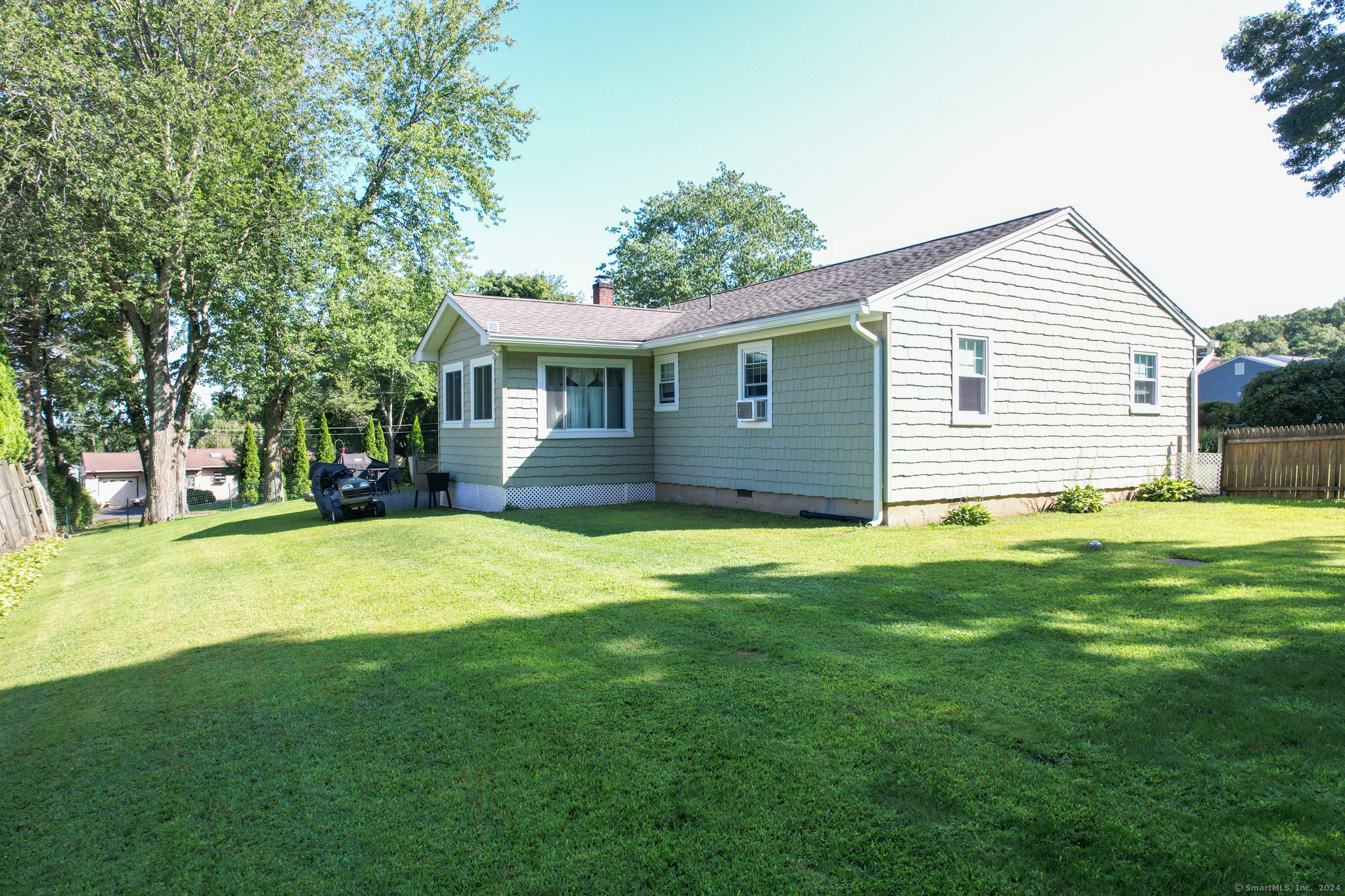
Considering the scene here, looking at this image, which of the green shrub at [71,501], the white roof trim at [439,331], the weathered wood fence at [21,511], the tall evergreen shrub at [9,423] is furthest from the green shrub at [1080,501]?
the green shrub at [71,501]

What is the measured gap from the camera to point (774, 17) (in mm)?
16172

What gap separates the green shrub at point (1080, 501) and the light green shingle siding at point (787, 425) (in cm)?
383

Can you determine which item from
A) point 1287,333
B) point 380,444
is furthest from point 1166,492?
point 1287,333

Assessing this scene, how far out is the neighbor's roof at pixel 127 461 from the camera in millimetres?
58469

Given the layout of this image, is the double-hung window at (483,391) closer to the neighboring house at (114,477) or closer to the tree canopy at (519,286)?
the tree canopy at (519,286)

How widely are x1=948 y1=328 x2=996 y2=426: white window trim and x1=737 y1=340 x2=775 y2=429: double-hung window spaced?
277 centimetres

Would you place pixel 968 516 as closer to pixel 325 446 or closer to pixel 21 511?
pixel 21 511

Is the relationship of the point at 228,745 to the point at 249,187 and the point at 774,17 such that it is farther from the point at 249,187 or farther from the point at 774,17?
the point at 249,187

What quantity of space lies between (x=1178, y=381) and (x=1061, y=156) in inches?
194

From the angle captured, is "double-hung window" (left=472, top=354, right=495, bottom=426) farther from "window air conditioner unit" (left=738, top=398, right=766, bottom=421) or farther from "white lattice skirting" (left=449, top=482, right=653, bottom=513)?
"window air conditioner unit" (left=738, top=398, right=766, bottom=421)

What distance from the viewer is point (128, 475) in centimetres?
5922

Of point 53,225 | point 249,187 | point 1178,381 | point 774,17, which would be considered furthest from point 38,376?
point 1178,381

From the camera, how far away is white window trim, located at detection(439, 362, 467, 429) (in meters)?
15.7

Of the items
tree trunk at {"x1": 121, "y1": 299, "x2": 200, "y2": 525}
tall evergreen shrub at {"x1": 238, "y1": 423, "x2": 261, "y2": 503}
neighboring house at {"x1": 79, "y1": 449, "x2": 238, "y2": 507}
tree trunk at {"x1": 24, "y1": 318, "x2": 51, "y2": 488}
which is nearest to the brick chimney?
tree trunk at {"x1": 121, "y1": 299, "x2": 200, "y2": 525}
